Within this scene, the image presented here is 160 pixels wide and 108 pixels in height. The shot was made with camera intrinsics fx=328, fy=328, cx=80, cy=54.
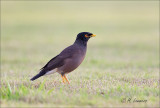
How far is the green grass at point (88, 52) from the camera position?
5703 millimetres

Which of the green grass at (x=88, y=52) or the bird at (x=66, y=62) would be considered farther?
the bird at (x=66, y=62)

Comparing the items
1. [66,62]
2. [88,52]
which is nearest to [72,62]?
[66,62]

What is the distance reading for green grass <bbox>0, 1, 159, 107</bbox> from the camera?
570 cm

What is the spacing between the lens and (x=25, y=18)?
3073 centimetres

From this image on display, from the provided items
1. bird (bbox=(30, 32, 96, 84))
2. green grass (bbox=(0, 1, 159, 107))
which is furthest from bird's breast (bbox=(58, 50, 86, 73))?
green grass (bbox=(0, 1, 159, 107))

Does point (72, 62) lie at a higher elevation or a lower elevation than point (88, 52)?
lower

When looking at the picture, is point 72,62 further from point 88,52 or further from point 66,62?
point 88,52

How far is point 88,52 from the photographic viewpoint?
16188 millimetres

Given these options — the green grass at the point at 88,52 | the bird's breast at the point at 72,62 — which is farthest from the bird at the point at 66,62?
the green grass at the point at 88,52

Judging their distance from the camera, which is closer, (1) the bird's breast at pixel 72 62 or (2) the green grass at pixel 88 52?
(2) the green grass at pixel 88 52

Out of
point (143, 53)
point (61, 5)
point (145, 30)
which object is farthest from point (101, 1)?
point (143, 53)

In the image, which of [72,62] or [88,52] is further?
[88,52]

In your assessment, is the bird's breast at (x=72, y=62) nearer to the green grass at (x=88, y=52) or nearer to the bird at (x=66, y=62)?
the bird at (x=66, y=62)

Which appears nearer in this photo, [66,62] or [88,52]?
[66,62]
